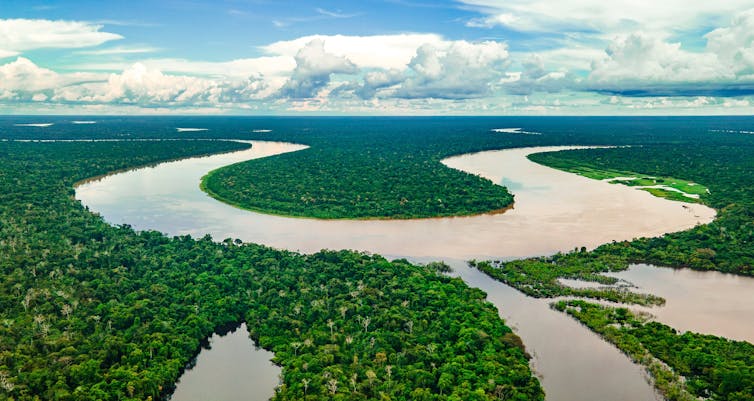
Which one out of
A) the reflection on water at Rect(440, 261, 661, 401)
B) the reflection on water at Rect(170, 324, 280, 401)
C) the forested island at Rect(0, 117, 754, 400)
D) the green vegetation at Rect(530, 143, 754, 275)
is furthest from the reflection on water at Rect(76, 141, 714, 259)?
the reflection on water at Rect(170, 324, 280, 401)

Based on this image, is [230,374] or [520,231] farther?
[520,231]

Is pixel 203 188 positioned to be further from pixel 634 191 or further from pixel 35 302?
pixel 634 191

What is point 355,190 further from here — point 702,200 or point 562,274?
point 702,200

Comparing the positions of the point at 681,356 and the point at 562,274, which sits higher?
the point at 562,274

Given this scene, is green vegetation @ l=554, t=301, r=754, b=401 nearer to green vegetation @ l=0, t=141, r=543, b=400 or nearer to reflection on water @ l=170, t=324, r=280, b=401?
green vegetation @ l=0, t=141, r=543, b=400

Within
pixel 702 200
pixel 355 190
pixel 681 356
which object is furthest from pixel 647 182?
pixel 681 356

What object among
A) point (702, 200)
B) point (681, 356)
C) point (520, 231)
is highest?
point (702, 200)
